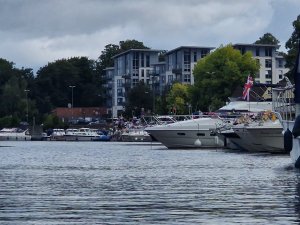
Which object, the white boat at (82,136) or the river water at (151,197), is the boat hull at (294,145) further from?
the white boat at (82,136)

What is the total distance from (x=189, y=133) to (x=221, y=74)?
54.4 meters

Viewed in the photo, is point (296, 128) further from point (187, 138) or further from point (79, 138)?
point (79, 138)

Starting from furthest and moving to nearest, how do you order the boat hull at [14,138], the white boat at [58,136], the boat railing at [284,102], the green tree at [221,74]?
the boat hull at [14,138] < the white boat at [58,136] < the green tree at [221,74] < the boat railing at [284,102]

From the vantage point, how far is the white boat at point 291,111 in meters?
46.6

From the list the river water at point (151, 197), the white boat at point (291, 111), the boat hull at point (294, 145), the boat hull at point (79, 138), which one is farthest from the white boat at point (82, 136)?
the river water at point (151, 197)

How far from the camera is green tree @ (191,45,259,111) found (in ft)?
480

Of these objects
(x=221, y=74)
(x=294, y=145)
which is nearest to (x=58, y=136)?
(x=221, y=74)

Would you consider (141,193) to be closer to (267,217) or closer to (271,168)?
(267,217)

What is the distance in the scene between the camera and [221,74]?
14712cm

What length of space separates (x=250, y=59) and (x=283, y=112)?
97.8m

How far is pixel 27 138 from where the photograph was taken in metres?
196

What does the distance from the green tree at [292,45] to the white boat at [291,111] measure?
61685mm

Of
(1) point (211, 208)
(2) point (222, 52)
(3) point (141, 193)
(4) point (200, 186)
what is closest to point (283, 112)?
(4) point (200, 186)

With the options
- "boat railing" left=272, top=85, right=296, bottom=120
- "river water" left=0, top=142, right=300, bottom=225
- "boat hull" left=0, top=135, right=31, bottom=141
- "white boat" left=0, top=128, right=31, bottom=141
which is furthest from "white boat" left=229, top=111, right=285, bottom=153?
"white boat" left=0, top=128, right=31, bottom=141
